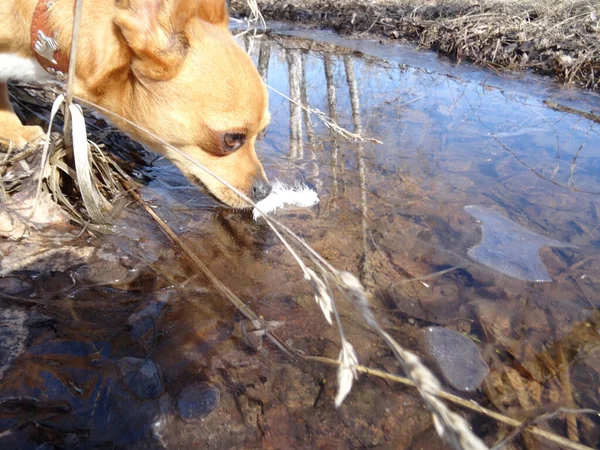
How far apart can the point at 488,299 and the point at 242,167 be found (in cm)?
158

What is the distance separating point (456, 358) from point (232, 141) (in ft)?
5.58

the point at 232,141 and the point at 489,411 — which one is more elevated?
the point at 232,141

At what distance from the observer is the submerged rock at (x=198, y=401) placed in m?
1.19

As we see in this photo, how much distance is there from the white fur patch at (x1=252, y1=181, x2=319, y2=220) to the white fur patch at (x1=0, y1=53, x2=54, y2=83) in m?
1.50

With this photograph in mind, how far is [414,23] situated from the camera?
8.34 meters

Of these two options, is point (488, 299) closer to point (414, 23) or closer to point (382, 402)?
point (382, 402)

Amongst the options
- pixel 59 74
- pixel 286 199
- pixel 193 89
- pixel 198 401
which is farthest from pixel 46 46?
pixel 198 401

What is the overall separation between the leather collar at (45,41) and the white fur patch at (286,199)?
1.28m

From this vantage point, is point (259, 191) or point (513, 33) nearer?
point (259, 191)

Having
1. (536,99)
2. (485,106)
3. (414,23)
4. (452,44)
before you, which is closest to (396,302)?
(485,106)

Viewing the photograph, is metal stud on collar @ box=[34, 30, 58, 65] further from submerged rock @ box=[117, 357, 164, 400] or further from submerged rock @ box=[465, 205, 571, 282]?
submerged rock @ box=[465, 205, 571, 282]

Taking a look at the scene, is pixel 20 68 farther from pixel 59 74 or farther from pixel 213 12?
pixel 213 12

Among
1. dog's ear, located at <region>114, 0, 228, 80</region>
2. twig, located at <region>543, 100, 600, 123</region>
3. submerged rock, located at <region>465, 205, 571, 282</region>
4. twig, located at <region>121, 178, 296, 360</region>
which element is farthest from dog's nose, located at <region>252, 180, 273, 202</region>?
twig, located at <region>543, 100, 600, 123</region>

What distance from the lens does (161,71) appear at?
221cm
